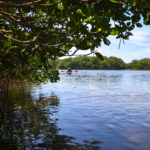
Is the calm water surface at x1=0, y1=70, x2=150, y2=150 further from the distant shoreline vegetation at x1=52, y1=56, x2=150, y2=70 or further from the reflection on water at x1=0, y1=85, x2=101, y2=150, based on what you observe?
the distant shoreline vegetation at x1=52, y1=56, x2=150, y2=70

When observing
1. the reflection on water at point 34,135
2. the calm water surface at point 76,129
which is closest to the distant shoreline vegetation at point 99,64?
the calm water surface at point 76,129

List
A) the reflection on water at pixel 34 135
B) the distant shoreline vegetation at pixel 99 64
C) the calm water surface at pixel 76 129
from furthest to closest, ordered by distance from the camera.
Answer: the distant shoreline vegetation at pixel 99 64 < the calm water surface at pixel 76 129 < the reflection on water at pixel 34 135

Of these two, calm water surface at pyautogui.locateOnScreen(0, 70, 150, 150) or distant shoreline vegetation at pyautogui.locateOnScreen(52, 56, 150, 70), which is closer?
calm water surface at pyautogui.locateOnScreen(0, 70, 150, 150)

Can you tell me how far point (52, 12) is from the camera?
4.18m

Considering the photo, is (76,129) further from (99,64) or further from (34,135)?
(99,64)

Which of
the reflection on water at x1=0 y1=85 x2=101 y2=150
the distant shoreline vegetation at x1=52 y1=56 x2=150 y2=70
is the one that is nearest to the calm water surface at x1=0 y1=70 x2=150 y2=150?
the reflection on water at x1=0 y1=85 x2=101 y2=150

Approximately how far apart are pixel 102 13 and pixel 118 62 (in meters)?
191

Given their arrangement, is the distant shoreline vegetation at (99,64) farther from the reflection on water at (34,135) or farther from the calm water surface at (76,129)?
the reflection on water at (34,135)

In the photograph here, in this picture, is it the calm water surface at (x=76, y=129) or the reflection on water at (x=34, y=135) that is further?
the calm water surface at (x=76, y=129)

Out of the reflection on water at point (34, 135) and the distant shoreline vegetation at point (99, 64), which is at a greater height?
the distant shoreline vegetation at point (99, 64)

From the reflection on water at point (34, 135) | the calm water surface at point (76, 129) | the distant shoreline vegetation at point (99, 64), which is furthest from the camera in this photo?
the distant shoreline vegetation at point (99, 64)

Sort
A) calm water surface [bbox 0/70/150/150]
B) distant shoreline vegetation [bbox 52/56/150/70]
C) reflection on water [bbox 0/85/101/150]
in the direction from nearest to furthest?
reflection on water [bbox 0/85/101/150] < calm water surface [bbox 0/70/150/150] < distant shoreline vegetation [bbox 52/56/150/70]

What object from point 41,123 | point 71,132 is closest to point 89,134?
point 71,132

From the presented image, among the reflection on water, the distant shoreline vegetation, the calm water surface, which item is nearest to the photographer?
the reflection on water
